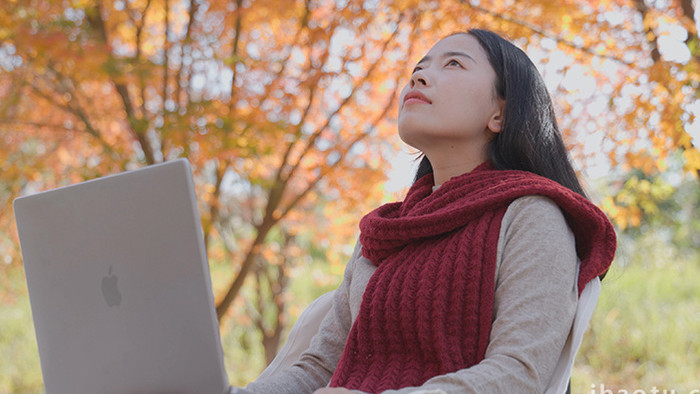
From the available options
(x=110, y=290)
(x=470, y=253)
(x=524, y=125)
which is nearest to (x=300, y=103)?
(x=524, y=125)

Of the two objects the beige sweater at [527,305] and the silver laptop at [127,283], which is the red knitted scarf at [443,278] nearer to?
the beige sweater at [527,305]

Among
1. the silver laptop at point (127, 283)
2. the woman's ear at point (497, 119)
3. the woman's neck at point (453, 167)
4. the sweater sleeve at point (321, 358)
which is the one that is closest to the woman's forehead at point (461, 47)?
the woman's ear at point (497, 119)

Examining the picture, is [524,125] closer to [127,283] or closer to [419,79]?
[419,79]

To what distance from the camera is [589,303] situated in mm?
1184

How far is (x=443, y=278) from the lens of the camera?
4.02 feet

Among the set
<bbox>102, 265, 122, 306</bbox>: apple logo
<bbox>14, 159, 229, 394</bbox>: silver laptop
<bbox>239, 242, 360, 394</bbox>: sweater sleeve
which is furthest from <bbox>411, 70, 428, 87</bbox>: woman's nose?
<bbox>102, 265, 122, 306</bbox>: apple logo

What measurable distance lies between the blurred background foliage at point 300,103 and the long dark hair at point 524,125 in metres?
0.94

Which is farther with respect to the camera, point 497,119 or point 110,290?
point 497,119

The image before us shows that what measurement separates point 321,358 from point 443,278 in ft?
1.43

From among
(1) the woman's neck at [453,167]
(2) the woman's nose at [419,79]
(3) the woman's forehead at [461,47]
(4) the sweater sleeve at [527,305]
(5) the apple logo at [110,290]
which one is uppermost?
(3) the woman's forehead at [461,47]

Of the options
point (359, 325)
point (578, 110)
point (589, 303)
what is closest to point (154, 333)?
point (359, 325)

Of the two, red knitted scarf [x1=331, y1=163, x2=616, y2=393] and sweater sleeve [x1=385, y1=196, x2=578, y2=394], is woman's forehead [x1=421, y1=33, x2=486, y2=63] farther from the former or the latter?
sweater sleeve [x1=385, y1=196, x2=578, y2=394]

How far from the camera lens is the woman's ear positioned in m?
1.45

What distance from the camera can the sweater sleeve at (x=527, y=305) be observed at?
1.05 metres
